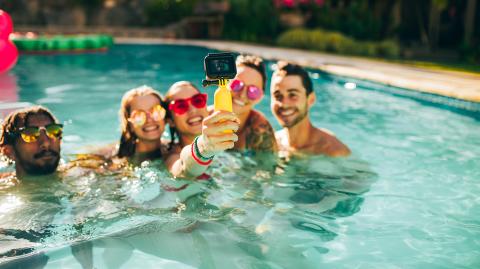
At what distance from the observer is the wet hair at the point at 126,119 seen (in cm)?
438

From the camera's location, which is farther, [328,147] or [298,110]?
[328,147]

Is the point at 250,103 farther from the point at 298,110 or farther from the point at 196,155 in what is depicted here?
the point at 196,155

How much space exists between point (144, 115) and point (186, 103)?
0.37 metres

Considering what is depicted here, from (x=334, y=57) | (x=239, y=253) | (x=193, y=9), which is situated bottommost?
(x=239, y=253)

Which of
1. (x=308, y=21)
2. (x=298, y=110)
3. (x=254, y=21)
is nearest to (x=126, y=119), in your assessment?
(x=298, y=110)

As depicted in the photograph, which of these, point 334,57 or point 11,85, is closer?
point 11,85

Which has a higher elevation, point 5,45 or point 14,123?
point 5,45

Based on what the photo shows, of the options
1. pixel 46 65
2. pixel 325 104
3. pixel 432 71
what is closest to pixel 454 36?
pixel 432 71

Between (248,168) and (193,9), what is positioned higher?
(193,9)

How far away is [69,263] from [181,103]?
158cm

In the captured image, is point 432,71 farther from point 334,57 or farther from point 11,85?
point 11,85

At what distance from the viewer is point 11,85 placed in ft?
38.3

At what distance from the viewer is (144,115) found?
4.27 meters

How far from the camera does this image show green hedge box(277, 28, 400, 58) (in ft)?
51.6
